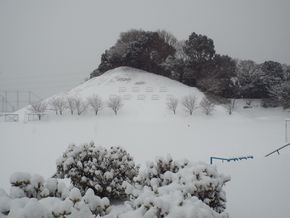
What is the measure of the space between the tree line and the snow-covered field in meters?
2.44

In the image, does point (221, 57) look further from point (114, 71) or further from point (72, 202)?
point (72, 202)

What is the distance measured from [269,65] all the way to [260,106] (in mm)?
8226

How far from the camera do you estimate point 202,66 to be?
4528cm

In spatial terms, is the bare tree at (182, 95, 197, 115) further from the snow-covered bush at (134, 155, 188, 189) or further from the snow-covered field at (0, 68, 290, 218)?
the snow-covered bush at (134, 155, 188, 189)

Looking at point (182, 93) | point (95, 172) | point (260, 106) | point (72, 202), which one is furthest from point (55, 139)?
point (260, 106)

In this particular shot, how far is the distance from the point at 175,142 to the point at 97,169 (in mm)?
11384

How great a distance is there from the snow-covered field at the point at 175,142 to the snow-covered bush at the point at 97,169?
291cm

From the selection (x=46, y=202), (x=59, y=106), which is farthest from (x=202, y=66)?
(x=46, y=202)

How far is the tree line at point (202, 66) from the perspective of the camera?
4153cm

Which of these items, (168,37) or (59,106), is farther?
(168,37)

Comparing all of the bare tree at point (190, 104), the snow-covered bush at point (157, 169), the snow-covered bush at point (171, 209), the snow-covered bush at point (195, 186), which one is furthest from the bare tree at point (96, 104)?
the snow-covered bush at point (171, 209)

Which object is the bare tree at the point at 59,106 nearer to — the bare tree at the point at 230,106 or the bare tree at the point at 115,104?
the bare tree at the point at 115,104

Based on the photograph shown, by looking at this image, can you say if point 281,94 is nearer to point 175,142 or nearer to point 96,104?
point 175,142

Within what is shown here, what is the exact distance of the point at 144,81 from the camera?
157 ft
